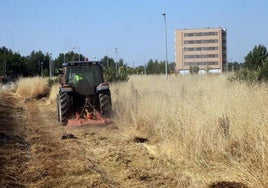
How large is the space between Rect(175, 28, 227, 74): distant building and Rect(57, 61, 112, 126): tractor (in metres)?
96.6

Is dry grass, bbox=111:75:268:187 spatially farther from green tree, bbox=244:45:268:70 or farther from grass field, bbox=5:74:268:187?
green tree, bbox=244:45:268:70

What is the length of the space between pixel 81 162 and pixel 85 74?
8.59m

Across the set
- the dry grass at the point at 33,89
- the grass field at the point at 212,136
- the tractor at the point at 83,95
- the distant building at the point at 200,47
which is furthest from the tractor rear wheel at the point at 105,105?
the distant building at the point at 200,47

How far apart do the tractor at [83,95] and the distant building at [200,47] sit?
96584 mm

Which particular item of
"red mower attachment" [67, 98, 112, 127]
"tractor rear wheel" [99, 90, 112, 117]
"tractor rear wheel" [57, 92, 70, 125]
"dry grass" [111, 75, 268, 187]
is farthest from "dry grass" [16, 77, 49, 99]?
"dry grass" [111, 75, 268, 187]

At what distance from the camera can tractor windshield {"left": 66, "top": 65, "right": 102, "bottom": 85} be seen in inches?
698

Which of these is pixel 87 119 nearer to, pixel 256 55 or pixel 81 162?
pixel 81 162

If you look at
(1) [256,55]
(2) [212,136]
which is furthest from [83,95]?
(1) [256,55]

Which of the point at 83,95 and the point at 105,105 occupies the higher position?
the point at 83,95

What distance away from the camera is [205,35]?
395ft

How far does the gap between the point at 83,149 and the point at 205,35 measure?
11199 centimetres

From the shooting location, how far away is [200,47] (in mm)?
119688

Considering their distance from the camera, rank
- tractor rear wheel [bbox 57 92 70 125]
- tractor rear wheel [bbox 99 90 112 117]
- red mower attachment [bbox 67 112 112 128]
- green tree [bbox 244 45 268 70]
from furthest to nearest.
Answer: green tree [bbox 244 45 268 70] → tractor rear wheel [bbox 57 92 70 125] → tractor rear wheel [bbox 99 90 112 117] → red mower attachment [bbox 67 112 112 128]

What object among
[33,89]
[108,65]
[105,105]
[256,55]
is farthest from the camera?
[108,65]
